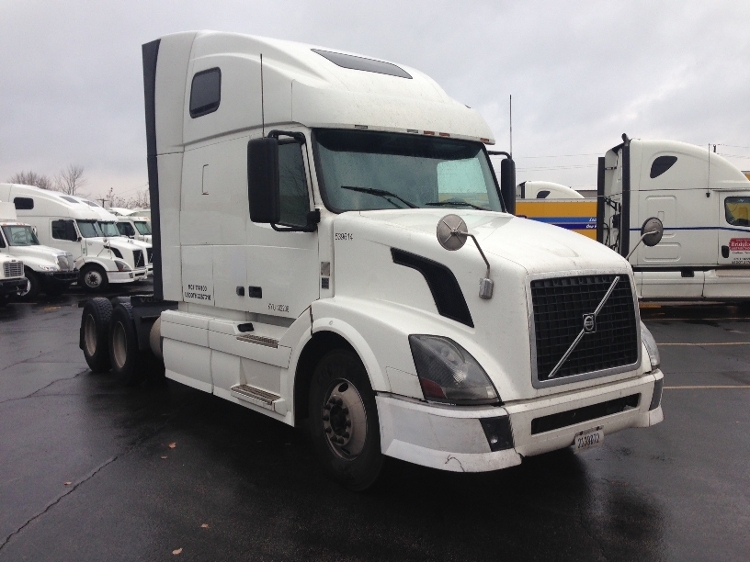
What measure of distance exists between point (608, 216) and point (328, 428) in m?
12.3

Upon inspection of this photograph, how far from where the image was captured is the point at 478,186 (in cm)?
574

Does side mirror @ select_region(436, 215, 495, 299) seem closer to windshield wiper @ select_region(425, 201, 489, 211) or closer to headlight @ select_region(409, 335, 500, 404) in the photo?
headlight @ select_region(409, 335, 500, 404)

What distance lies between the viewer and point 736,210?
14.4 m

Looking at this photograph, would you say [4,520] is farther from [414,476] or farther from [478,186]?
[478,186]

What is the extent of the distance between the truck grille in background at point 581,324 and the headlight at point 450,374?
0.40m

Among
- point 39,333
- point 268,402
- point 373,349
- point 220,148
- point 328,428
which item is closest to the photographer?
point 373,349

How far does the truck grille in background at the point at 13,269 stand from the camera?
18031 millimetres

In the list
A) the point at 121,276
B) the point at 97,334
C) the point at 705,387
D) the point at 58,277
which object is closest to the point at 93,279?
the point at 121,276

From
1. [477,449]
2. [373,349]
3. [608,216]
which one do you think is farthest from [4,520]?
[608,216]

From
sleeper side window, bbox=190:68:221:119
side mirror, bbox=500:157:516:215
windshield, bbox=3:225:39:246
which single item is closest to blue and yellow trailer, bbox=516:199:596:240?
side mirror, bbox=500:157:516:215

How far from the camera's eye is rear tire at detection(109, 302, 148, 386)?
7.85 metres

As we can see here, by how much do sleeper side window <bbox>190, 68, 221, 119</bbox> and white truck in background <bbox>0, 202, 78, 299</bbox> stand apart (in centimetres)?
1549

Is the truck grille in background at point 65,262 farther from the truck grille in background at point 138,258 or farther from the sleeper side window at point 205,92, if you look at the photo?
the sleeper side window at point 205,92

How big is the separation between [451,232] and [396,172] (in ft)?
5.26
